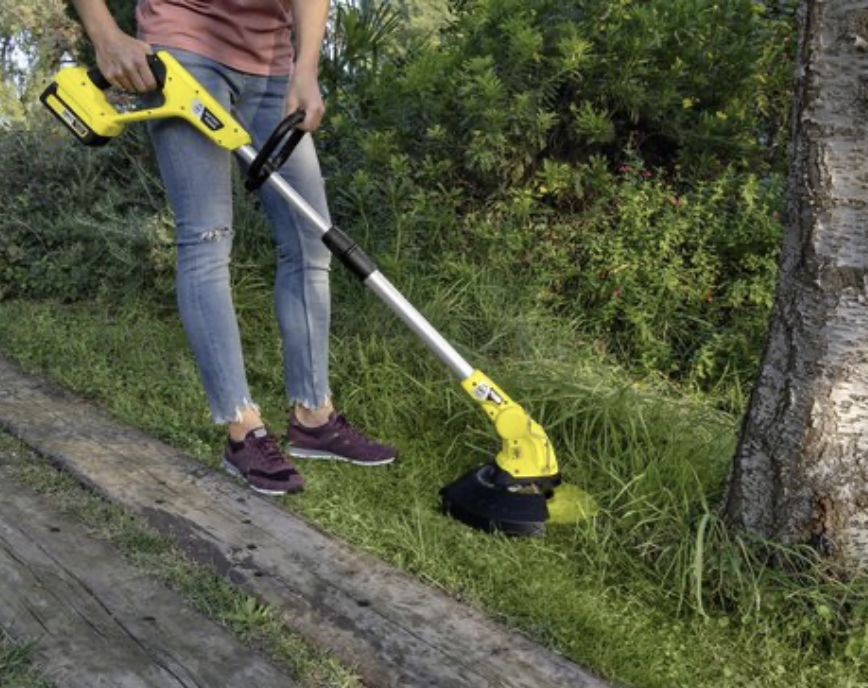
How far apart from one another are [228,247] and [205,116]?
374mm

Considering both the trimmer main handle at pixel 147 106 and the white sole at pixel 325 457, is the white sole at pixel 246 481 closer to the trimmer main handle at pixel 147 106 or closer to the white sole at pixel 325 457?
the white sole at pixel 325 457

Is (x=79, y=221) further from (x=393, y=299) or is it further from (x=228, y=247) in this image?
(x=393, y=299)

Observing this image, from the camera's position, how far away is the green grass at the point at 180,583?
179cm

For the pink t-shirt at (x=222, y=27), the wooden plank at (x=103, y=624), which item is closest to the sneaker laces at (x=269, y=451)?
the wooden plank at (x=103, y=624)

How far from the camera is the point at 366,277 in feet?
8.30

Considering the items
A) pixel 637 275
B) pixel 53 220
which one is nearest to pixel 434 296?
pixel 637 275

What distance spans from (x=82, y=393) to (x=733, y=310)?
2.51 metres

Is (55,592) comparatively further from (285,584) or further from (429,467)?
(429,467)

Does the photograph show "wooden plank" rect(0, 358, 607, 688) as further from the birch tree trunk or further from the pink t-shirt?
the pink t-shirt

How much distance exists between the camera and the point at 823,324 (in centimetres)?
197

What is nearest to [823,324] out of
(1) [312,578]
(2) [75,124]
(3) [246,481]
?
(1) [312,578]

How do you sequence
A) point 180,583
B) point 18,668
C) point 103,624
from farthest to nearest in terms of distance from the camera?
1. point 180,583
2. point 103,624
3. point 18,668

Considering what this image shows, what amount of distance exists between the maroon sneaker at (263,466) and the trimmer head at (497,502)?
435mm

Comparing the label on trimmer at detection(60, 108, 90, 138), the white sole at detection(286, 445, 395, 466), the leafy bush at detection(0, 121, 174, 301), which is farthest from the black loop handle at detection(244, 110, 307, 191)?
the leafy bush at detection(0, 121, 174, 301)
